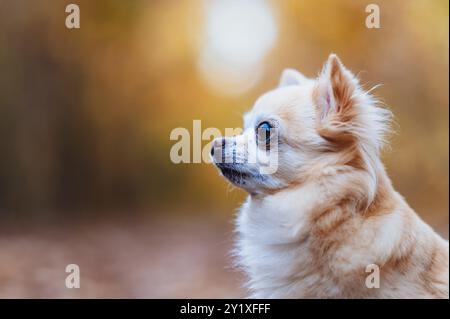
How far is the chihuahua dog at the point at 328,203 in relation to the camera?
168 cm

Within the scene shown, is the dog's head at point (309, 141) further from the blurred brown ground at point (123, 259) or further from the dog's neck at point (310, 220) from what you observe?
the blurred brown ground at point (123, 259)

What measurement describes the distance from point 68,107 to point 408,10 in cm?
330

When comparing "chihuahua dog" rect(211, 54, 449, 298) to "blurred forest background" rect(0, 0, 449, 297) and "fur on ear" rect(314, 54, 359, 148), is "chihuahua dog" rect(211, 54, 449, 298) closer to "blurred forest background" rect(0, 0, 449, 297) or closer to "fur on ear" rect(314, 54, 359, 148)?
"fur on ear" rect(314, 54, 359, 148)

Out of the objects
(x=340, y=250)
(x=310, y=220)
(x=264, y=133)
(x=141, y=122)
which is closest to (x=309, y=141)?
(x=264, y=133)

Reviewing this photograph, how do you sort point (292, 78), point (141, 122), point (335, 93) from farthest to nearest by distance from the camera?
point (141, 122) < point (292, 78) < point (335, 93)

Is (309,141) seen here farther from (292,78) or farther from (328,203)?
(292,78)

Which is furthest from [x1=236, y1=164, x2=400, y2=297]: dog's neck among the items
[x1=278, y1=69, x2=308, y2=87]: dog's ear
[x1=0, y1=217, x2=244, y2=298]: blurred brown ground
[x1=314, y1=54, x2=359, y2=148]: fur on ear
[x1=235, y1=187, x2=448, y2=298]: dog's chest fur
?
[x1=0, y1=217, x2=244, y2=298]: blurred brown ground

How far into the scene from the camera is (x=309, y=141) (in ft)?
5.93

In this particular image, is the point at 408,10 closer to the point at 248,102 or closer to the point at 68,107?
the point at 248,102

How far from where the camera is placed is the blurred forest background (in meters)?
4.01

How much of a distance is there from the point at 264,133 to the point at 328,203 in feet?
1.15

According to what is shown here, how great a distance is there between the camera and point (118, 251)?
5.41m
